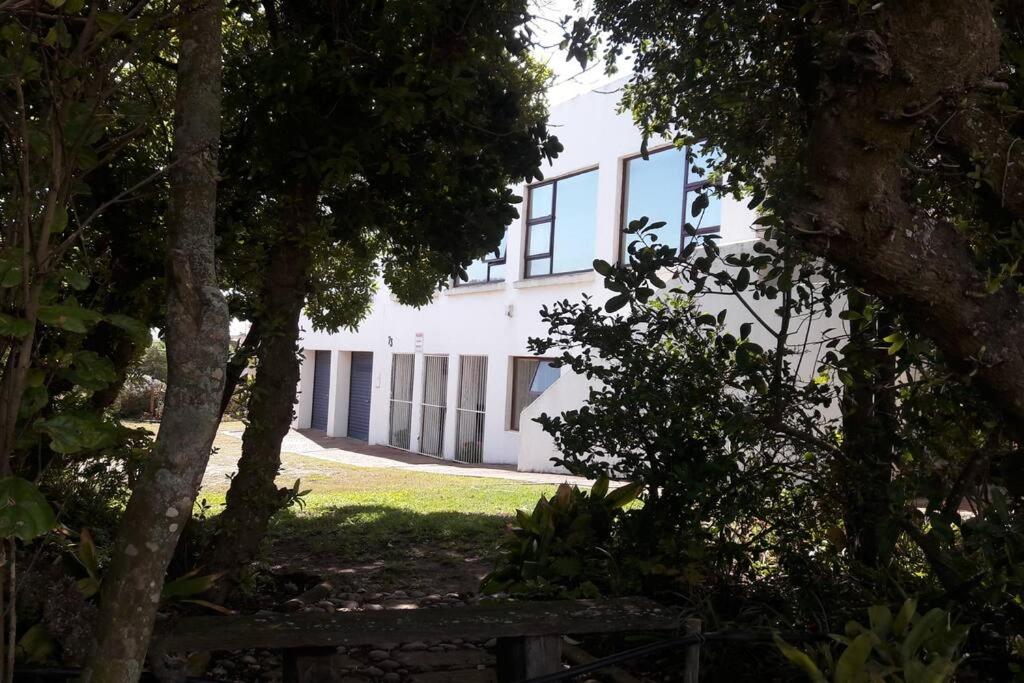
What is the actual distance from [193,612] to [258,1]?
375cm

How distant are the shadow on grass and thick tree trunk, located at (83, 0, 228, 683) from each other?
357cm

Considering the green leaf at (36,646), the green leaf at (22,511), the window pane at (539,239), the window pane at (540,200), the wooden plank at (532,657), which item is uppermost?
the window pane at (540,200)

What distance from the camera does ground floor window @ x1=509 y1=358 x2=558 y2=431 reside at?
57.7 ft

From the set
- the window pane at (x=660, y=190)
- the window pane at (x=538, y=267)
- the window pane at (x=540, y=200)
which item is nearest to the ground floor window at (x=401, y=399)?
the window pane at (x=538, y=267)

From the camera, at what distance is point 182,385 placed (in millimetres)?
2299

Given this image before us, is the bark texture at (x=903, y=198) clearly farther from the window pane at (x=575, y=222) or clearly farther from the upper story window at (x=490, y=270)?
the upper story window at (x=490, y=270)

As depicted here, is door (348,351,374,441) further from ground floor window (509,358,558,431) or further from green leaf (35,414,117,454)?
green leaf (35,414,117,454)

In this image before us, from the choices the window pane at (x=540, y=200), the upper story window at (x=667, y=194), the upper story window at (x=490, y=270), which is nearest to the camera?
the upper story window at (x=667, y=194)

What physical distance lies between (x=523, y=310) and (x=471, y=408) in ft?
9.75

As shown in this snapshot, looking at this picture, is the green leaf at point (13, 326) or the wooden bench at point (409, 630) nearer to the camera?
the green leaf at point (13, 326)

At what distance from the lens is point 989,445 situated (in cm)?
390

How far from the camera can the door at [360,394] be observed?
24547 millimetres

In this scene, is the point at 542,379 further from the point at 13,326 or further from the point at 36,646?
the point at 13,326

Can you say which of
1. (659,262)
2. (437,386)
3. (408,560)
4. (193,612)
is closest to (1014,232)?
(659,262)
